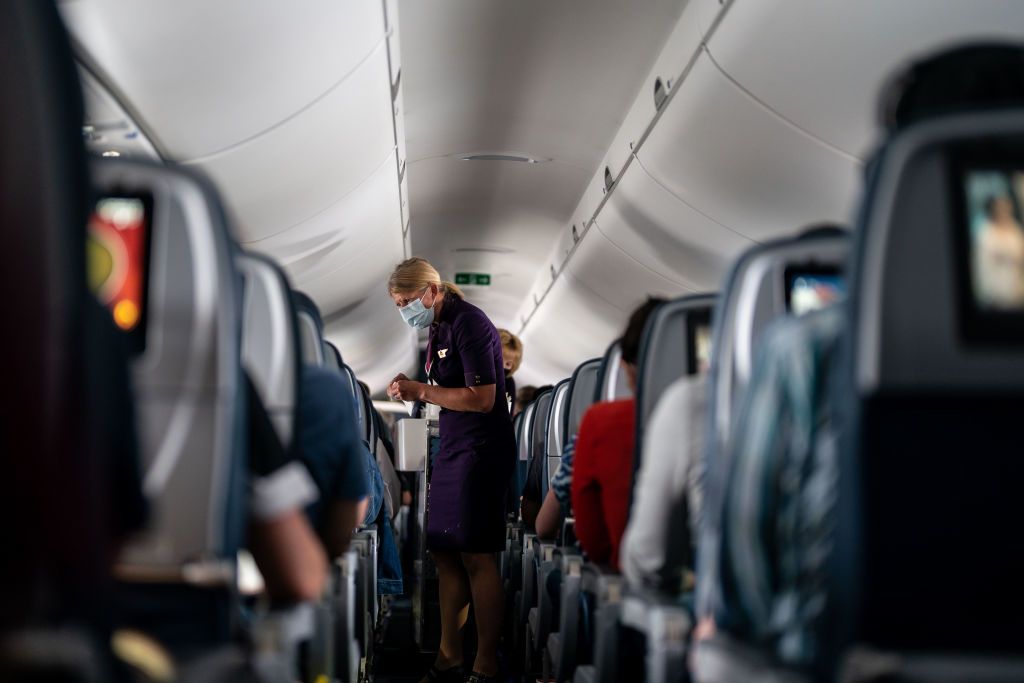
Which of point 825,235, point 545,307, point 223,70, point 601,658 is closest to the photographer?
point 825,235

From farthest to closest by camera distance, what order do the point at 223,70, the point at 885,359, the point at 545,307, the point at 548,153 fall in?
the point at 545,307 → the point at 548,153 → the point at 223,70 → the point at 885,359

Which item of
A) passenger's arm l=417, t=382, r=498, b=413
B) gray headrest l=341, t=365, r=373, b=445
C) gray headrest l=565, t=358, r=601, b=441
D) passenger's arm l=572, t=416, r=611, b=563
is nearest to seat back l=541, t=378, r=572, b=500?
gray headrest l=565, t=358, r=601, b=441

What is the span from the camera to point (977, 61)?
160 cm

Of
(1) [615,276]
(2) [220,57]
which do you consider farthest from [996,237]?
(1) [615,276]

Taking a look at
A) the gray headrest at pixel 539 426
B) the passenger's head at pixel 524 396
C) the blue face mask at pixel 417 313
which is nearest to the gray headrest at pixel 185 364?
the blue face mask at pixel 417 313

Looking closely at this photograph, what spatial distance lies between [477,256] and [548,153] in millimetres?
5937

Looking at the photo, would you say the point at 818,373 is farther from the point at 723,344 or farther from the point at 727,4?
the point at 727,4

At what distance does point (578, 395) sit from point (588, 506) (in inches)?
50.6

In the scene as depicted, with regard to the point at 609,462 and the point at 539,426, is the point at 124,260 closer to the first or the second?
the point at 609,462

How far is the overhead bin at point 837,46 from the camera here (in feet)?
12.0

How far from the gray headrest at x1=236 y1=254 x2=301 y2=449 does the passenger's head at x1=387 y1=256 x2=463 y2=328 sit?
2666 mm

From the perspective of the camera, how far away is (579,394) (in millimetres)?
4543

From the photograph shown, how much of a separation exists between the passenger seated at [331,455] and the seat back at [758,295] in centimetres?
89

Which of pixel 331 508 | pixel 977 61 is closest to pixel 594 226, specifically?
pixel 331 508
